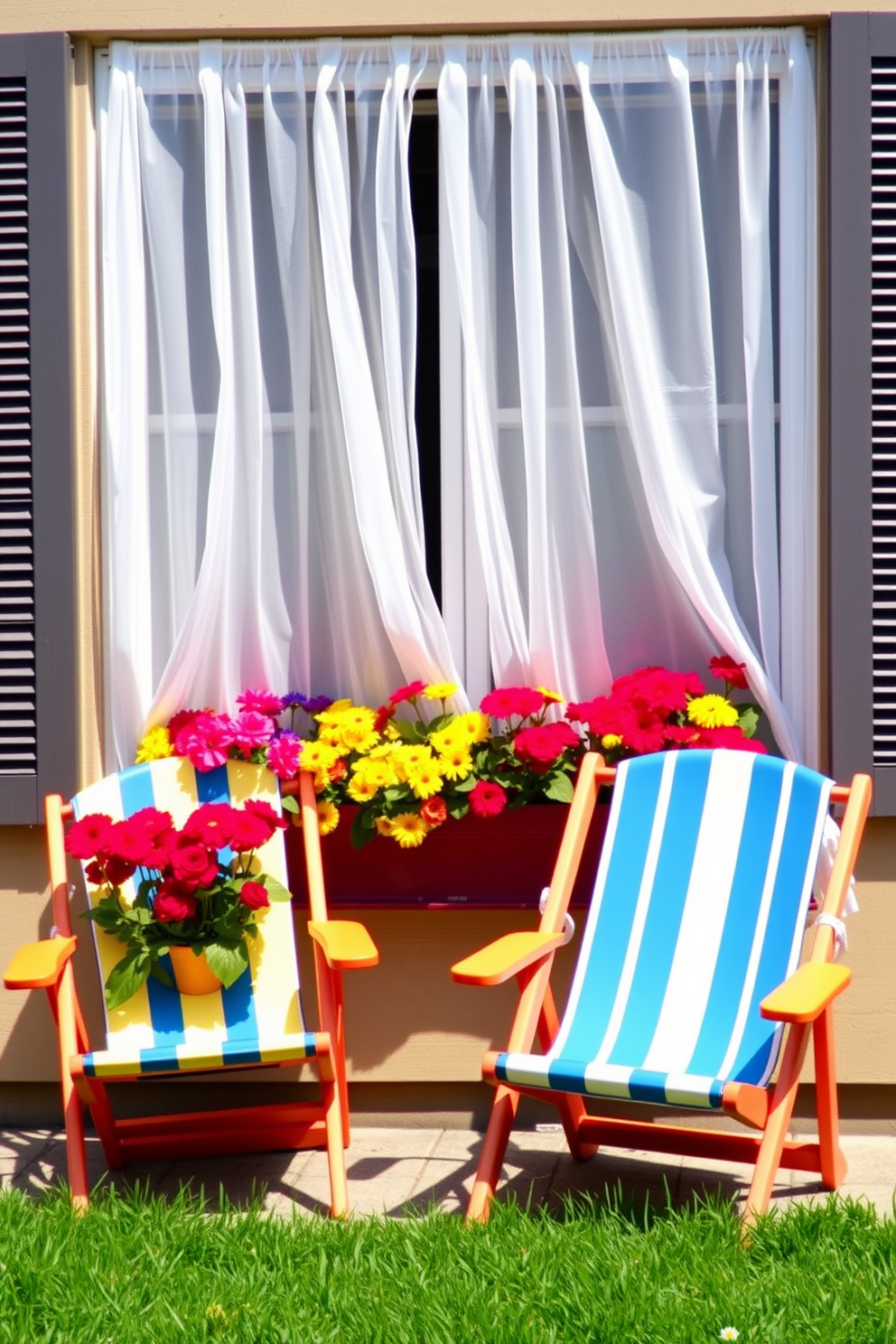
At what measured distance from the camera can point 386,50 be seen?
3775 mm

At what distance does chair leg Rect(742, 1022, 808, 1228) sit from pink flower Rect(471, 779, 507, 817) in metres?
0.93

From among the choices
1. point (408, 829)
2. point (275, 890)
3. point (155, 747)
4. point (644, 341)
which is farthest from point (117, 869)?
point (644, 341)

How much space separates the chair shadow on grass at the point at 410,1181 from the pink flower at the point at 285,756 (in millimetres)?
956

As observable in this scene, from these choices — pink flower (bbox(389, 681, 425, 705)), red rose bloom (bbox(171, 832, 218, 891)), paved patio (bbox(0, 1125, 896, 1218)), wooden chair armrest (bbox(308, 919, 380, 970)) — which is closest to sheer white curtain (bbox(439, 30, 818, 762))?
pink flower (bbox(389, 681, 425, 705))

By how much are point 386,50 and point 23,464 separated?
1419 millimetres

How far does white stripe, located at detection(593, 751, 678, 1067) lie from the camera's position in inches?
130

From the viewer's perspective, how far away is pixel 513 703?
11.9 ft

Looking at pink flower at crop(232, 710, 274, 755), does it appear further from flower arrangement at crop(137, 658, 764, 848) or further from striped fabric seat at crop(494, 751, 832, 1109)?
striped fabric seat at crop(494, 751, 832, 1109)

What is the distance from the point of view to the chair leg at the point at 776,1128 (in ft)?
9.47

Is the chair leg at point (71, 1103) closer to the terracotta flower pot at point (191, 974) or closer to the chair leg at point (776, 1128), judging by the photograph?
the terracotta flower pot at point (191, 974)

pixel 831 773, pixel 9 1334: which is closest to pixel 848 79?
pixel 831 773

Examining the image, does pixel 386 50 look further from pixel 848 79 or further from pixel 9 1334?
pixel 9 1334

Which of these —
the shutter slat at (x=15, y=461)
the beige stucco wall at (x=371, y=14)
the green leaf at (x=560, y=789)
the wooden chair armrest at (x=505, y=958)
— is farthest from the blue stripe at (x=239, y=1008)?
the beige stucco wall at (x=371, y=14)

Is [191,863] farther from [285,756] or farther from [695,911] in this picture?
[695,911]
